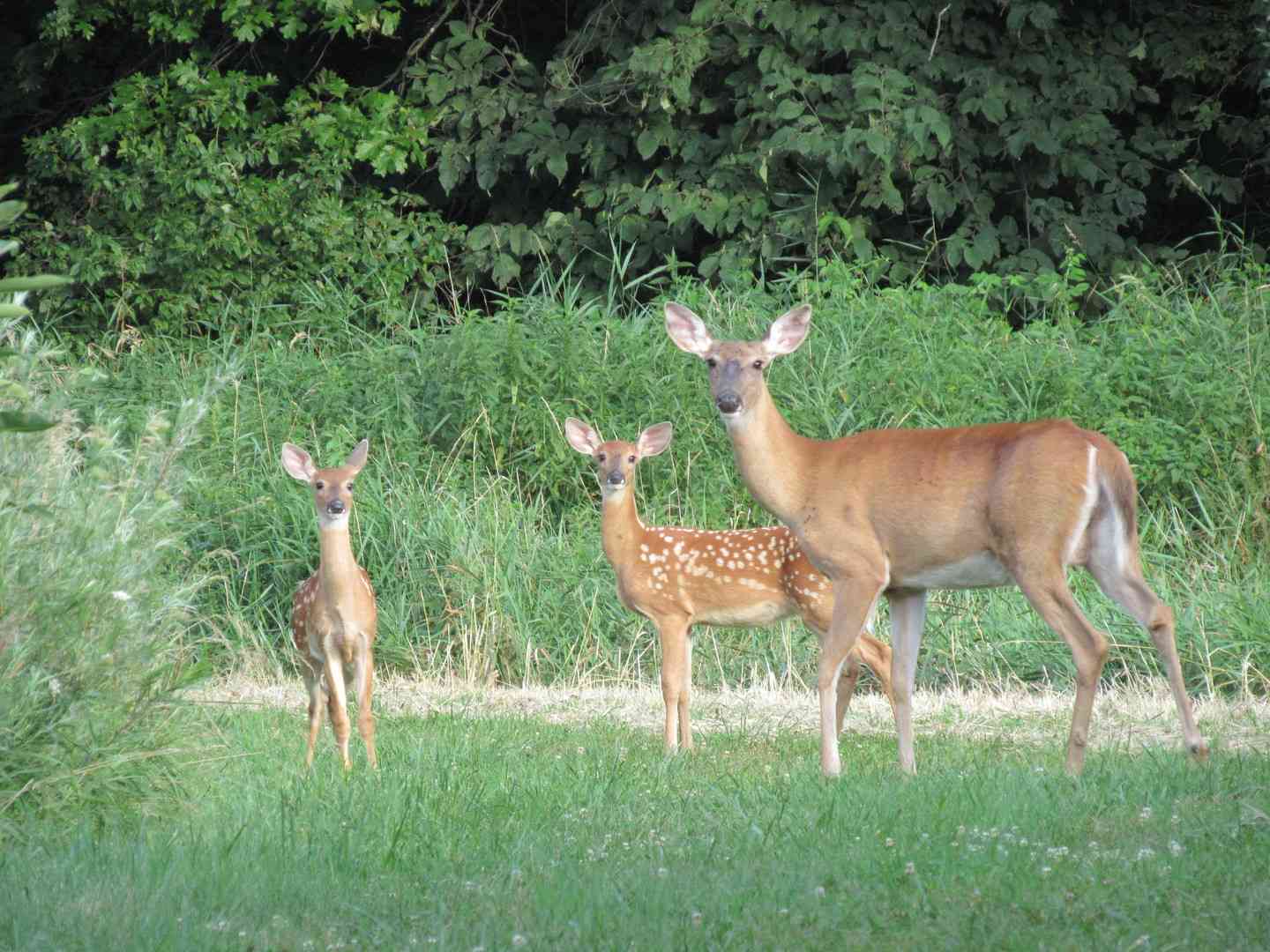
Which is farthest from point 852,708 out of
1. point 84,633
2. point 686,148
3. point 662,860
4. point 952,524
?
point 686,148

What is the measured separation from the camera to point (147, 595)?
18.0 feet

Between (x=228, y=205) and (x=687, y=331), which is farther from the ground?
(x=687, y=331)

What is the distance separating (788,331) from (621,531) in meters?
1.38

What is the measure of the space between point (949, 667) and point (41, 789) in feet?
17.3

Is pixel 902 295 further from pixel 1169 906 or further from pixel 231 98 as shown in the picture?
pixel 1169 906

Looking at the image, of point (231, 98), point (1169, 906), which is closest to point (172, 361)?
point (231, 98)

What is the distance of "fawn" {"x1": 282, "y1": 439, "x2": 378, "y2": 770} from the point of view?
694cm

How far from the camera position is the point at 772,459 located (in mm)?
6949

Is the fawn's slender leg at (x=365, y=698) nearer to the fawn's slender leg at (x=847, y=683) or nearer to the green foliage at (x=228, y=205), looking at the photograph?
the fawn's slender leg at (x=847, y=683)

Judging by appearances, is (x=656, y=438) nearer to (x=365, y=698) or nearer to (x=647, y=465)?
(x=647, y=465)

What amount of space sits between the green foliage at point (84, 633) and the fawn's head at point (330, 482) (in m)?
1.79

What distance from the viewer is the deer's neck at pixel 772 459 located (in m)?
6.86

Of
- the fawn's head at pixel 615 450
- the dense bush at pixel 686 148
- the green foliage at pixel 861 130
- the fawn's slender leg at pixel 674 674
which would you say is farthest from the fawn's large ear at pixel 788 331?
the green foliage at pixel 861 130

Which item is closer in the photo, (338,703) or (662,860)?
(662,860)
